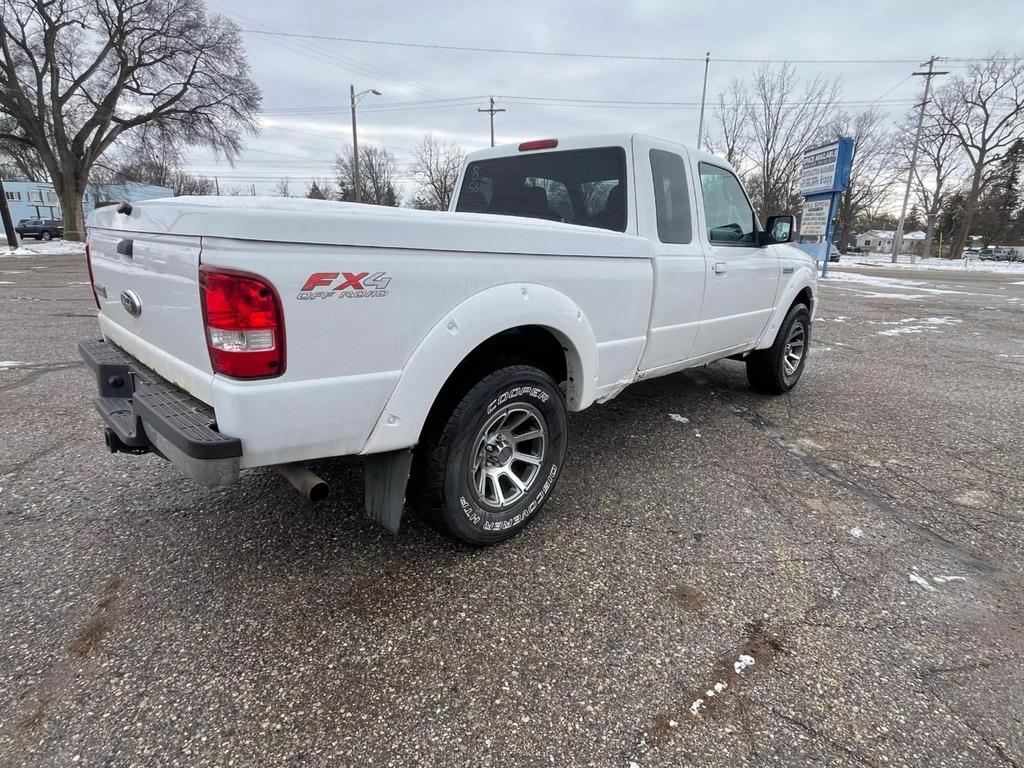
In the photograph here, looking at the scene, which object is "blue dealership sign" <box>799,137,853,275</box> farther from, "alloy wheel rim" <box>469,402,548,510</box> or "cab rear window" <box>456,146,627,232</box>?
"alloy wheel rim" <box>469,402,548,510</box>

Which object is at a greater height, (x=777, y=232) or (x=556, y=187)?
(x=556, y=187)

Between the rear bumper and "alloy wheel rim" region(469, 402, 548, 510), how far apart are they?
1015 millimetres

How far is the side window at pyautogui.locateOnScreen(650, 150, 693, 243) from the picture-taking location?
341cm

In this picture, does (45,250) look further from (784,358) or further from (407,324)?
(407,324)

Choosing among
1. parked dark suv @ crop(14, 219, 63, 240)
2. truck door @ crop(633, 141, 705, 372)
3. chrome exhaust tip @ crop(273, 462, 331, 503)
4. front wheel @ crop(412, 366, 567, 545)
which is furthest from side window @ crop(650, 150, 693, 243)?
parked dark suv @ crop(14, 219, 63, 240)

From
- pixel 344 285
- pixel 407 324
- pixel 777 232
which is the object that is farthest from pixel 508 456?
pixel 777 232

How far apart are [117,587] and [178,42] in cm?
3618

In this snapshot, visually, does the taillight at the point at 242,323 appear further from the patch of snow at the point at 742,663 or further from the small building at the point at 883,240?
the small building at the point at 883,240

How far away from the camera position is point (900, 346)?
8.10 metres

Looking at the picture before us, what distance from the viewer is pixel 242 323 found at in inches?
68.8

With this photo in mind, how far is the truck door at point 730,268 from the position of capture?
3.87 meters

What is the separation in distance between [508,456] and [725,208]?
2.70 meters

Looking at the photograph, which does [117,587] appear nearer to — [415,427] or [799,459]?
[415,427]

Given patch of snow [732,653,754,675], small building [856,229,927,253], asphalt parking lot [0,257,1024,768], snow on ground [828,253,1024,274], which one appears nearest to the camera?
asphalt parking lot [0,257,1024,768]
